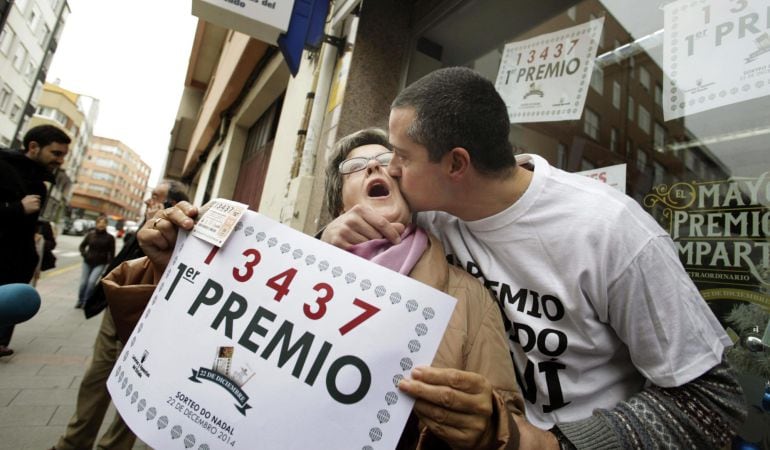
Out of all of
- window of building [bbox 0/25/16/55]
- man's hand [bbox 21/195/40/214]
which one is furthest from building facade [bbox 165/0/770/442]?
window of building [bbox 0/25/16/55]

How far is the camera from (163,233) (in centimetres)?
132

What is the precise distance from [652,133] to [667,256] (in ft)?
3.35

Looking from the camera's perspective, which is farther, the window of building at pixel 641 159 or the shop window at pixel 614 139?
the shop window at pixel 614 139

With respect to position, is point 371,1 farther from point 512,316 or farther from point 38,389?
point 38,389

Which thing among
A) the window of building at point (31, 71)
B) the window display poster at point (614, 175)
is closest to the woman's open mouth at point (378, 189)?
the window display poster at point (614, 175)

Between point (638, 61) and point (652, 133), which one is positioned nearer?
point (652, 133)

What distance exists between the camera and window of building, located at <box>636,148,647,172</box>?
71.2 inches

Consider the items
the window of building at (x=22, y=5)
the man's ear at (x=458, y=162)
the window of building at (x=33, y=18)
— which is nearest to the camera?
the man's ear at (x=458, y=162)

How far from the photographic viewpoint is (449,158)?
131 cm

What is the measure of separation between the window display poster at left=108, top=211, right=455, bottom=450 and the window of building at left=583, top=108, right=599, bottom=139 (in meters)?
1.69

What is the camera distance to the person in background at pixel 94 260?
7656mm

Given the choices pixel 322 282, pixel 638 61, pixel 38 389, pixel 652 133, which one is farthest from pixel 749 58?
pixel 38 389

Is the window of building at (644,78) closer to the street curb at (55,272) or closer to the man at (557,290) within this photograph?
the man at (557,290)

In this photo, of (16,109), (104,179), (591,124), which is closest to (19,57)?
(16,109)
